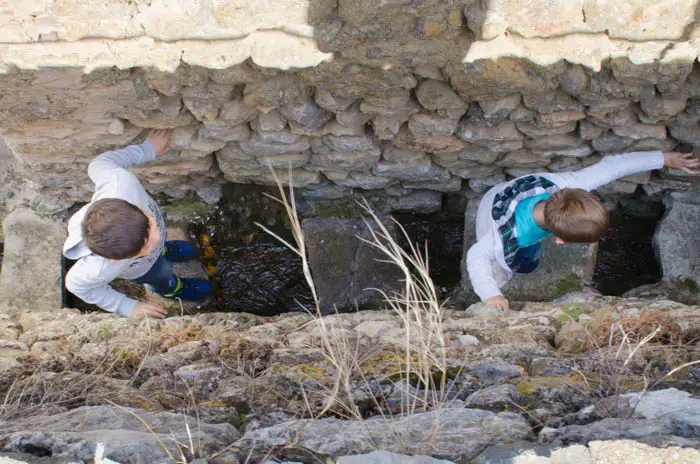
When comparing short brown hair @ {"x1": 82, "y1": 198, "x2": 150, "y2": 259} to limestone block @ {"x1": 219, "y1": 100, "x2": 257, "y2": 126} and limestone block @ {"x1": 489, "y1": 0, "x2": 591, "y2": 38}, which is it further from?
limestone block @ {"x1": 489, "y1": 0, "x2": 591, "y2": 38}

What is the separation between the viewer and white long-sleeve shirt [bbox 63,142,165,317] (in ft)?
9.49

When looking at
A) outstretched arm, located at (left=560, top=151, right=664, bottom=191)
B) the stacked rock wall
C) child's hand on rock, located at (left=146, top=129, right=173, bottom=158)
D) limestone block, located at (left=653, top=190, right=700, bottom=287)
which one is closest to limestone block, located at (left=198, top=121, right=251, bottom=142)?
the stacked rock wall

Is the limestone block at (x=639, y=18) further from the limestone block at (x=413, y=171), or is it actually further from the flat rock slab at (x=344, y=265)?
the flat rock slab at (x=344, y=265)

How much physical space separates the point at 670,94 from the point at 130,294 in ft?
11.6

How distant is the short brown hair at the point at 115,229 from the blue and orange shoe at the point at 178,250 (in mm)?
1160

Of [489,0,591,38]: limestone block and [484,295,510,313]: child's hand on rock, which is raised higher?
[489,0,591,38]: limestone block

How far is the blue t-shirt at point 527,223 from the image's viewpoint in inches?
118

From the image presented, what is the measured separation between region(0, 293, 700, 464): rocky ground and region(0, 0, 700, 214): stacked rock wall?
101 centimetres

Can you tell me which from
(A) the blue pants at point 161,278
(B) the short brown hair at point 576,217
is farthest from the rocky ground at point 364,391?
(A) the blue pants at point 161,278

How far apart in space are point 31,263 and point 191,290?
1201 millimetres

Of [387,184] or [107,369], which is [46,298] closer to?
[107,369]

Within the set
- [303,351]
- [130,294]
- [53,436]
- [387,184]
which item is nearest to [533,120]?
[387,184]

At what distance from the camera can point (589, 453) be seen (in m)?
1.48

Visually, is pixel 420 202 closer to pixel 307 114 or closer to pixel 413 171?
pixel 413 171
